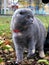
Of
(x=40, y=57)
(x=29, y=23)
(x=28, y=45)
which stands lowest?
(x=40, y=57)

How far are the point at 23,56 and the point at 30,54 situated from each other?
224 mm

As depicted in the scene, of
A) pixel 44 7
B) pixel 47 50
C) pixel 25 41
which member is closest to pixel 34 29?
pixel 25 41

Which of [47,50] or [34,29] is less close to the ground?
[34,29]

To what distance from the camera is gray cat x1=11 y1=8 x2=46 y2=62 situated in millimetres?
3088

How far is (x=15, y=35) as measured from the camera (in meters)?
3.24

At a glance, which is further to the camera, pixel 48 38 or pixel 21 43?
pixel 48 38

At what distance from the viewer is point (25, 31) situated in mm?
3188

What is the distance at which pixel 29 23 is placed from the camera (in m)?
3.11

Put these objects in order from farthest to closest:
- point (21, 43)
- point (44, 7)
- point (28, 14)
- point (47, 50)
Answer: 1. point (44, 7)
2. point (47, 50)
3. point (21, 43)
4. point (28, 14)

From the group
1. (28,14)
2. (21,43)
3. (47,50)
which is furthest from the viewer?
(47,50)

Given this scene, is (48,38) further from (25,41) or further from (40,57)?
(25,41)

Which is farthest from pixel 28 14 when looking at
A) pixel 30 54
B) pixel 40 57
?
pixel 40 57

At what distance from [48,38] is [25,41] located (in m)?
0.79

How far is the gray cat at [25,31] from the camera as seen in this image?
309 centimetres
